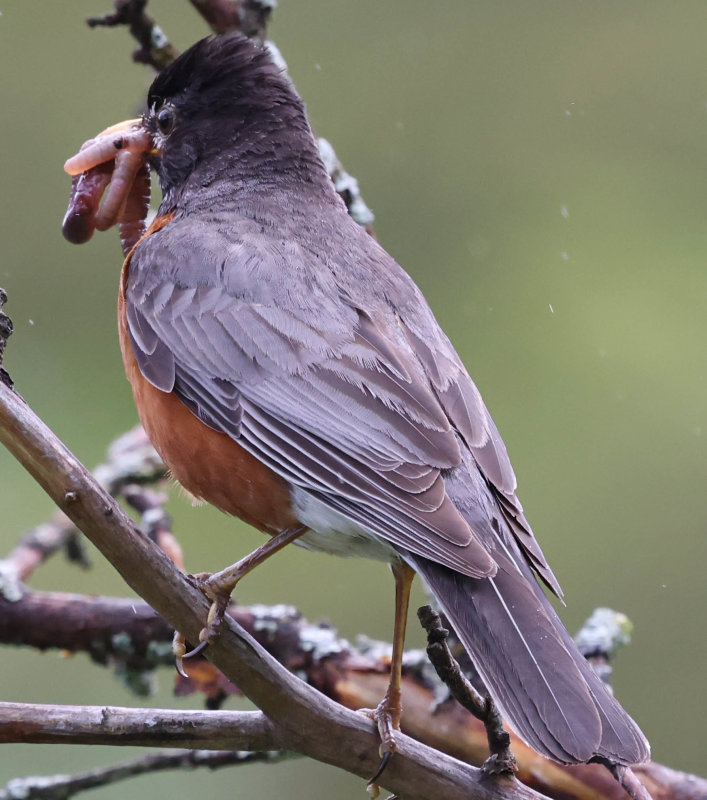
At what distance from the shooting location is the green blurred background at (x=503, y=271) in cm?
531

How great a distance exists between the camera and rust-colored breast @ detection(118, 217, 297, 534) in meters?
2.96

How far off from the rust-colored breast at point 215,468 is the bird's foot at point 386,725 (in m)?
0.46

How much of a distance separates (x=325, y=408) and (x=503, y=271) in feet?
9.95

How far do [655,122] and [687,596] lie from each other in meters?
2.48

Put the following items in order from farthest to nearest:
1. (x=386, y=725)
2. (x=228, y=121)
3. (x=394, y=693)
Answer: (x=228, y=121) < (x=394, y=693) < (x=386, y=725)

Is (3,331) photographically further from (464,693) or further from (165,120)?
(165,120)

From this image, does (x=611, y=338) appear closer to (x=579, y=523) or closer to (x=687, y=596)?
(x=579, y=523)

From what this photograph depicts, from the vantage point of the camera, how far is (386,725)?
261cm

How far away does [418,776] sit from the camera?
8.45 ft

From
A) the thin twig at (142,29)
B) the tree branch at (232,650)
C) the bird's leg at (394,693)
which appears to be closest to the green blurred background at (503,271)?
the thin twig at (142,29)

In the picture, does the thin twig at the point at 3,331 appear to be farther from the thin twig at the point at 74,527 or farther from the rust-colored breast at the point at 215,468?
the thin twig at the point at 74,527

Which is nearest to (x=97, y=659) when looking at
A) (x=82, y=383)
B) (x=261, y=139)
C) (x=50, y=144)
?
(x=261, y=139)

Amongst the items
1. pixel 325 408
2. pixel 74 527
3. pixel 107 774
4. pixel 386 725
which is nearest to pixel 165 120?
pixel 74 527

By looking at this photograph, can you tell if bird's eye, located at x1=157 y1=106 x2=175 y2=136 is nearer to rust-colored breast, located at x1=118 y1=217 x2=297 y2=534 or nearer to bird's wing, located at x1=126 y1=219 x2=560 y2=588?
bird's wing, located at x1=126 y1=219 x2=560 y2=588
